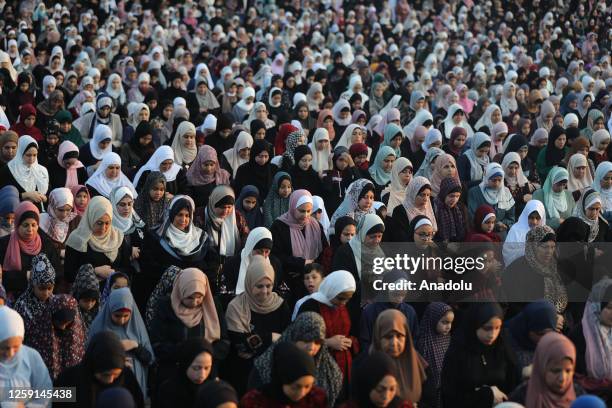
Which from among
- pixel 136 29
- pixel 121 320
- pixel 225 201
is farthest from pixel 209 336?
pixel 136 29

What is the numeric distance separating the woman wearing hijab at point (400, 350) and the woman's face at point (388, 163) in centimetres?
485

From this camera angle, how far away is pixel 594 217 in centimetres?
903

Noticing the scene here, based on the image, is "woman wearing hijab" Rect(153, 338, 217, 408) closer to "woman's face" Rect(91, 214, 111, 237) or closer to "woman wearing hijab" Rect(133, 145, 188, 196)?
"woman's face" Rect(91, 214, 111, 237)

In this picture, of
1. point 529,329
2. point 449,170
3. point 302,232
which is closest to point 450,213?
point 449,170

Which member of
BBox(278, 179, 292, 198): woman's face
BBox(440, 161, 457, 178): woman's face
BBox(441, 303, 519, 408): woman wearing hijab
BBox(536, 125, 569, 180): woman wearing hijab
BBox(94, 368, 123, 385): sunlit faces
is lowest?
BBox(94, 368, 123, 385): sunlit faces

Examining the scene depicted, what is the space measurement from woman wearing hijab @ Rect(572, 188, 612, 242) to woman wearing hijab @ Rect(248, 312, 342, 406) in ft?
12.7

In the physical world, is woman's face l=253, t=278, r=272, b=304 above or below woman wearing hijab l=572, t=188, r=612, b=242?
below

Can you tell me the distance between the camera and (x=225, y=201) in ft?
26.4

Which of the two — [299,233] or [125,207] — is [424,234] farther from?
[125,207]

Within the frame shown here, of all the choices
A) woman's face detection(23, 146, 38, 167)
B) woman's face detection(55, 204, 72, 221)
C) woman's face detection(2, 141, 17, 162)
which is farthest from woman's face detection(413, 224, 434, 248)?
woman's face detection(2, 141, 17, 162)

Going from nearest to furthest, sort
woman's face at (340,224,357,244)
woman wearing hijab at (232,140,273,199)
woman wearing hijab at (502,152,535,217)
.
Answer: woman's face at (340,224,357,244) → woman wearing hijab at (232,140,273,199) → woman wearing hijab at (502,152,535,217)

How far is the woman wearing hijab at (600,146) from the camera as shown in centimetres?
1223

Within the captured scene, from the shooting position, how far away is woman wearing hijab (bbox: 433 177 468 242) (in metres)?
8.84

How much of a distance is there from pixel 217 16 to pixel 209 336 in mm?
18541
